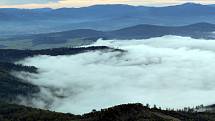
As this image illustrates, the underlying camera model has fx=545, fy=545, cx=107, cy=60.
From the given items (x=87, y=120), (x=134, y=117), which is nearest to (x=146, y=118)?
(x=134, y=117)

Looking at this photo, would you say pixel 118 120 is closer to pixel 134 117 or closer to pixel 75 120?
pixel 134 117

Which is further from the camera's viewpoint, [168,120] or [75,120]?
[75,120]

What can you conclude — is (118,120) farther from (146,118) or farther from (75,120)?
(75,120)

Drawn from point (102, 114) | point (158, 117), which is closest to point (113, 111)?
point (102, 114)

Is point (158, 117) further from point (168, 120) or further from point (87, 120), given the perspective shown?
point (87, 120)

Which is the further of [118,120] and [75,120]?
[75,120]

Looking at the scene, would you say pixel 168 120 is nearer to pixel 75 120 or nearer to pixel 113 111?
pixel 113 111
